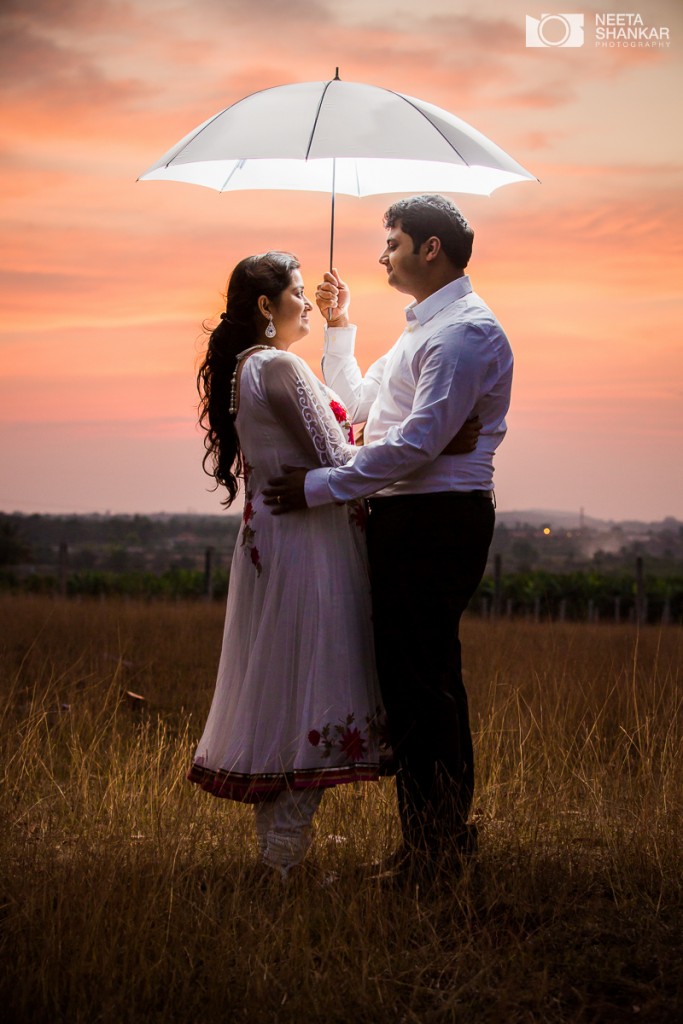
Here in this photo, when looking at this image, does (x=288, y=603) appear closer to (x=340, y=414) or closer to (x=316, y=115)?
(x=340, y=414)

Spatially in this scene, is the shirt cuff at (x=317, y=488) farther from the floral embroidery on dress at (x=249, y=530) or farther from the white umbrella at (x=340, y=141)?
the white umbrella at (x=340, y=141)

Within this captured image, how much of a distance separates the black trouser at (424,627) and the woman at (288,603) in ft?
0.32

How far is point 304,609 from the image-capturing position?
3.55m

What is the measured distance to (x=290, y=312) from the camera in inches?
141

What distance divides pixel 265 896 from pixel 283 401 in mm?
1551

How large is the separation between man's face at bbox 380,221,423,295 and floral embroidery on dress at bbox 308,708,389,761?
1407 millimetres

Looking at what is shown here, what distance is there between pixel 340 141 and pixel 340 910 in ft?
8.43

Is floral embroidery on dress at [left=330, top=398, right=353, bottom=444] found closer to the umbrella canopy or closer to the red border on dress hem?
the umbrella canopy

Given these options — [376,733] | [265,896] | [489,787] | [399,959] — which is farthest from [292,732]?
[489,787]

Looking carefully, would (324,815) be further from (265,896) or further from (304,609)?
(304,609)

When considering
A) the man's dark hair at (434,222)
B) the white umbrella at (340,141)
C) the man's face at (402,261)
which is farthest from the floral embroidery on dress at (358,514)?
the white umbrella at (340,141)

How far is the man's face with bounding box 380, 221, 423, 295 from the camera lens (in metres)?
3.54

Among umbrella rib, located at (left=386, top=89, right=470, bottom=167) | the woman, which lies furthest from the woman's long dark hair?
umbrella rib, located at (left=386, top=89, right=470, bottom=167)

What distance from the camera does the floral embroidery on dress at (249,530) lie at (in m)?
3.62
